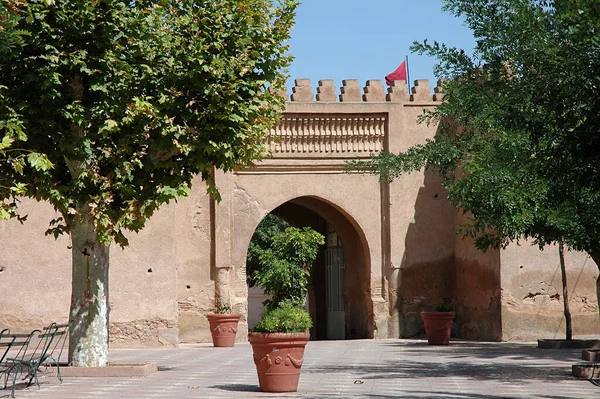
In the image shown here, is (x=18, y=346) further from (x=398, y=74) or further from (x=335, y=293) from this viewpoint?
(x=398, y=74)

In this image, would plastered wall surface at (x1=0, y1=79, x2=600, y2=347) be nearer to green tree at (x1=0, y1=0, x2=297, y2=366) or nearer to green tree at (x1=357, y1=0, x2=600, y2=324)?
green tree at (x1=357, y1=0, x2=600, y2=324)

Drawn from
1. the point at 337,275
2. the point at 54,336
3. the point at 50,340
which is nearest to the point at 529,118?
the point at 50,340

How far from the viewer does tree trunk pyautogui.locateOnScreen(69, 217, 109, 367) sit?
41.4 feet

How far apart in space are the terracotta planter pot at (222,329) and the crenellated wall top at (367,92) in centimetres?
530

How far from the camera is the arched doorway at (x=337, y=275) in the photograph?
21923 millimetres

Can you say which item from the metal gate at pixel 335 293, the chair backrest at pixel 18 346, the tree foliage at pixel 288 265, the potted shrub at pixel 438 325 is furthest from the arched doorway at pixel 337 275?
the chair backrest at pixel 18 346

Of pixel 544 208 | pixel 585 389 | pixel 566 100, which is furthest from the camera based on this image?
pixel 544 208

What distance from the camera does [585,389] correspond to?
10.5m

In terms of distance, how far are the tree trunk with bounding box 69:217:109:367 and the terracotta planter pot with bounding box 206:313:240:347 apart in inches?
249

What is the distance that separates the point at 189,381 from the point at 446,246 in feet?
35.9

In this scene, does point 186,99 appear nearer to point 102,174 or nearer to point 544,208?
point 102,174

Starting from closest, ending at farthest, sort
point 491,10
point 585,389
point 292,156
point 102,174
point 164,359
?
point 585,389 → point 491,10 → point 102,174 → point 164,359 → point 292,156

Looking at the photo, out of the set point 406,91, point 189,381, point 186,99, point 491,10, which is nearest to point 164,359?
point 189,381

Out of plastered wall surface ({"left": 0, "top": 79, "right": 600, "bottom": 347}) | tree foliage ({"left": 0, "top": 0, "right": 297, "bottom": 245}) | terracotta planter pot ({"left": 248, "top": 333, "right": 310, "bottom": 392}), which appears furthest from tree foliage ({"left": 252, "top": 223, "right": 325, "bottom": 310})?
terracotta planter pot ({"left": 248, "top": 333, "right": 310, "bottom": 392})
